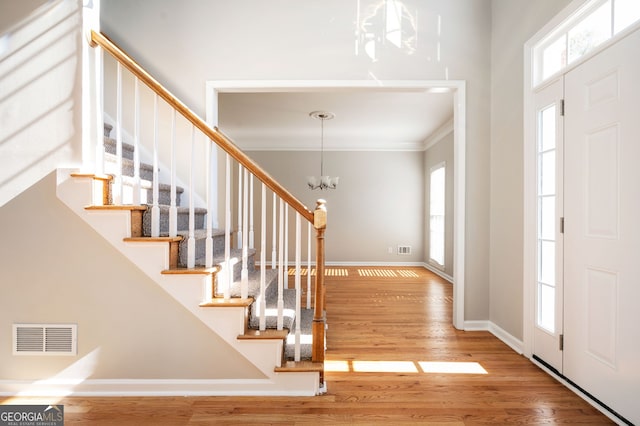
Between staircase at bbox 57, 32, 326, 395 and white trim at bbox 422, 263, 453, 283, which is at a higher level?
staircase at bbox 57, 32, 326, 395

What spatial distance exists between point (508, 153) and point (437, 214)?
4.05 m

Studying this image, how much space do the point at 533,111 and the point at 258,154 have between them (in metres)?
5.88

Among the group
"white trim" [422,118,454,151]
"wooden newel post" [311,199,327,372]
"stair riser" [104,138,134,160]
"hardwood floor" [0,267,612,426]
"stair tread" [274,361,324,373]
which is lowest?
"hardwood floor" [0,267,612,426]

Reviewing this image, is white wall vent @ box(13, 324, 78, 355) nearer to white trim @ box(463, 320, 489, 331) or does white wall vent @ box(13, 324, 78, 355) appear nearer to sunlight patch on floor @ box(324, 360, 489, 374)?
sunlight patch on floor @ box(324, 360, 489, 374)

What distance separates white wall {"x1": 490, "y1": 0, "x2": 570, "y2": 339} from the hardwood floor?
0.41 metres

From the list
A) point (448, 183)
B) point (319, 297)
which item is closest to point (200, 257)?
point (319, 297)

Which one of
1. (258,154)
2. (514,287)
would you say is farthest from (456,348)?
(258,154)

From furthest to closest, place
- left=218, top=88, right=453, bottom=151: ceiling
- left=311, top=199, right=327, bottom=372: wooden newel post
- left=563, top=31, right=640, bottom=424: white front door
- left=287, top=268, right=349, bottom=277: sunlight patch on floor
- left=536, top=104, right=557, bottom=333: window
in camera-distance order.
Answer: left=287, top=268, right=349, bottom=277: sunlight patch on floor, left=218, top=88, right=453, bottom=151: ceiling, left=536, top=104, right=557, bottom=333: window, left=311, top=199, right=327, bottom=372: wooden newel post, left=563, top=31, right=640, bottom=424: white front door

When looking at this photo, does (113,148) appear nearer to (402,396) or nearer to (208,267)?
(208,267)

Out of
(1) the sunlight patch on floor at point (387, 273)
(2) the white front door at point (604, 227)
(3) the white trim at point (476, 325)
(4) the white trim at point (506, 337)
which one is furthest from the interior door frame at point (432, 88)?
(1) the sunlight patch on floor at point (387, 273)

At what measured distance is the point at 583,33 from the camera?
2.25 meters

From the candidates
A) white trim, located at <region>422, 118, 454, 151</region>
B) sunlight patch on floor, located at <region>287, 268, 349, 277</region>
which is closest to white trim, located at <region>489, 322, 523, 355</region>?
sunlight patch on floor, located at <region>287, 268, 349, 277</region>

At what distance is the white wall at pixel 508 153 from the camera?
9.36 ft

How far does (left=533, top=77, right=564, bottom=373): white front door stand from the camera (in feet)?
7.81
